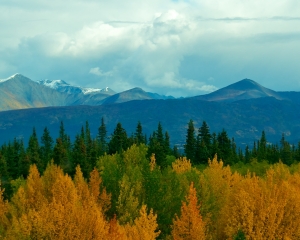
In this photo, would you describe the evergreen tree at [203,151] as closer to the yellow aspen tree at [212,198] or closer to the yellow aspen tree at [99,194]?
the yellow aspen tree at [212,198]

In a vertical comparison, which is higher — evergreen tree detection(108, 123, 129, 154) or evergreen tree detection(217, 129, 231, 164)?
evergreen tree detection(108, 123, 129, 154)

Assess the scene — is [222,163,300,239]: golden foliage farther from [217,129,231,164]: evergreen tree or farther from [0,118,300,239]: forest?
[217,129,231,164]: evergreen tree

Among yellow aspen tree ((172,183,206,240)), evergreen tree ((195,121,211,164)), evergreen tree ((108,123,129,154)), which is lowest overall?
yellow aspen tree ((172,183,206,240))

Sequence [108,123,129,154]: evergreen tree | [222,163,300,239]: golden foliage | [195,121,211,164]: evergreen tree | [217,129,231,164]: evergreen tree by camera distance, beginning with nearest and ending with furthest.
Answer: [222,163,300,239]: golden foliage < [217,129,231,164]: evergreen tree < [195,121,211,164]: evergreen tree < [108,123,129,154]: evergreen tree

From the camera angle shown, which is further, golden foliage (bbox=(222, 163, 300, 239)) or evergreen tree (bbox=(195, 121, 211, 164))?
evergreen tree (bbox=(195, 121, 211, 164))

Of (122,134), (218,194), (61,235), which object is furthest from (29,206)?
(122,134)

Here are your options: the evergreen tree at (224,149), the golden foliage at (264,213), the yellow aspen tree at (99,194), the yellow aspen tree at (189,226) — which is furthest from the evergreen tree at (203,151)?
the yellow aspen tree at (189,226)

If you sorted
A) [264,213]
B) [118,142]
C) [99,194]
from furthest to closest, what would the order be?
[118,142] → [99,194] → [264,213]

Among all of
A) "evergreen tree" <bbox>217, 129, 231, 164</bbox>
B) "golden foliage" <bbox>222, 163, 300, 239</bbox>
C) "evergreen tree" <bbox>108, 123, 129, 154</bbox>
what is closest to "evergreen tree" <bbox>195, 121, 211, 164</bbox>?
"evergreen tree" <bbox>217, 129, 231, 164</bbox>

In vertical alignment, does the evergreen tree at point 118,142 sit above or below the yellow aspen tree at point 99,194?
above

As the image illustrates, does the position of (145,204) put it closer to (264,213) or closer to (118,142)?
(264,213)

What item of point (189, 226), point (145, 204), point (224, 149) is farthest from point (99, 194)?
point (224, 149)

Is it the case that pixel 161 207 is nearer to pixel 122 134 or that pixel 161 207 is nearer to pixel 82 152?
pixel 82 152

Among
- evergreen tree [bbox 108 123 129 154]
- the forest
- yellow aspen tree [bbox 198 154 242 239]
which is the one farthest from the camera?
evergreen tree [bbox 108 123 129 154]
